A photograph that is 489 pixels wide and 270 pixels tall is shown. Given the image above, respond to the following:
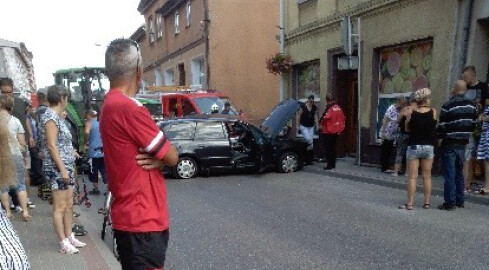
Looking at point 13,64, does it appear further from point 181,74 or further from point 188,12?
point 188,12

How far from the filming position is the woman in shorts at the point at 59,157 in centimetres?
493

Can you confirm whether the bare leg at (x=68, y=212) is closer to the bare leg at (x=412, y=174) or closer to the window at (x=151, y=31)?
the bare leg at (x=412, y=174)

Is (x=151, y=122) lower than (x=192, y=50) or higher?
lower

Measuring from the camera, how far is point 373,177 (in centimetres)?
1046

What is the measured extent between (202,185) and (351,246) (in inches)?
223

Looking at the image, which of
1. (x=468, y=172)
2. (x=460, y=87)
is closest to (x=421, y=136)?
(x=460, y=87)

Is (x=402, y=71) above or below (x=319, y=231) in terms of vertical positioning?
above

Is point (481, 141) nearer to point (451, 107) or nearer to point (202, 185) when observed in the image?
point (451, 107)

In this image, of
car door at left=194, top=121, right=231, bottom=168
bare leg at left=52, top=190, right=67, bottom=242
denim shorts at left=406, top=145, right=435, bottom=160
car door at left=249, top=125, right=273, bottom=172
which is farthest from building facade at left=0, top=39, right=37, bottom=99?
denim shorts at left=406, top=145, right=435, bottom=160

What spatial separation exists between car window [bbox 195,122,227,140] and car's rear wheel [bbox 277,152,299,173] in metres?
1.62

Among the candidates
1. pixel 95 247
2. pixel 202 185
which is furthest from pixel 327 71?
pixel 95 247

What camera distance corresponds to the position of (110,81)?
2.61 meters

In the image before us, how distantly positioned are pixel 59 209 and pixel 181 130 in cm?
724

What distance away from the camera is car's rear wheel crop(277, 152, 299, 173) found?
40.4 feet
